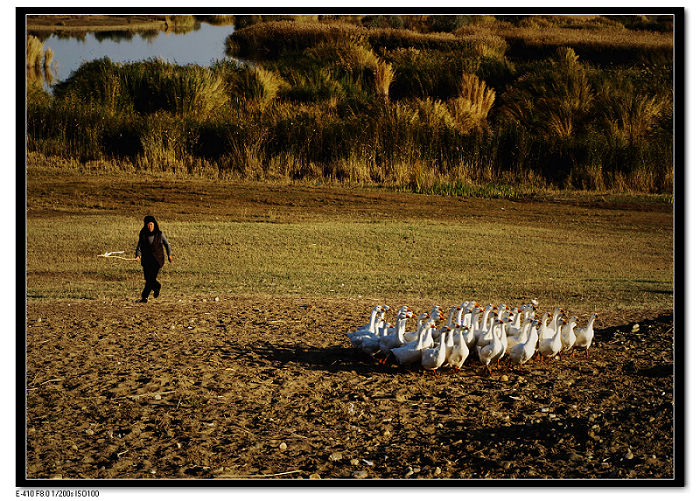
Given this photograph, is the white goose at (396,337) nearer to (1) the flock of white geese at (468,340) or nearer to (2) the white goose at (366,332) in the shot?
(1) the flock of white geese at (468,340)

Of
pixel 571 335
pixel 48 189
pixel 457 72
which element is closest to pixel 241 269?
pixel 571 335

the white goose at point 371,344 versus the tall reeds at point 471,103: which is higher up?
the tall reeds at point 471,103

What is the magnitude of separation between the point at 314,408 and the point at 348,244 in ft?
27.7

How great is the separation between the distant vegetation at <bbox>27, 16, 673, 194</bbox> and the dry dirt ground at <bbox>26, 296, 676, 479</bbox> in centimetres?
1002

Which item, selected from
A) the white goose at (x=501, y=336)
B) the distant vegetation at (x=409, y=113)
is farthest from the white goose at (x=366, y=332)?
the distant vegetation at (x=409, y=113)

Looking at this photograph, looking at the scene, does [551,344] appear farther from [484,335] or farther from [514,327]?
[484,335]

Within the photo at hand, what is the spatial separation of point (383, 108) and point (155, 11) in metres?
14.5

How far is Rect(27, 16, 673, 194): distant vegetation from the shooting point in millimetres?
17125

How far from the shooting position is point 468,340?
661 centimetres

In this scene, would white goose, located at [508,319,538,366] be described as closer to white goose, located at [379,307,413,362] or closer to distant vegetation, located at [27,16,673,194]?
white goose, located at [379,307,413,362]

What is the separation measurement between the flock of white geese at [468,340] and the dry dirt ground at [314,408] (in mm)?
147

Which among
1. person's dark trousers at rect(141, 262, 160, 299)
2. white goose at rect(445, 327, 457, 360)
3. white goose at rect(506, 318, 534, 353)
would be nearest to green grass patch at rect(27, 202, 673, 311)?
person's dark trousers at rect(141, 262, 160, 299)

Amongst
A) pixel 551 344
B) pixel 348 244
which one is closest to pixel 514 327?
pixel 551 344

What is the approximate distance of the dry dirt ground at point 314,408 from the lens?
16.0ft
